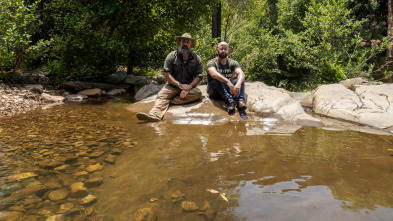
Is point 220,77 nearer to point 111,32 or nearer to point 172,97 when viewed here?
point 172,97

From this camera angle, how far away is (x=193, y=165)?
2.85 m

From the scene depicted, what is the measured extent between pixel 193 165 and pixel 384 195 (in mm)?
1733

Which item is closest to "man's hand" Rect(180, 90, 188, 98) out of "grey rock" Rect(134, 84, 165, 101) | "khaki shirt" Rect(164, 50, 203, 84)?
"khaki shirt" Rect(164, 50, 203, 84)

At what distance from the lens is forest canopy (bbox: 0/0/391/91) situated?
25.0 feet

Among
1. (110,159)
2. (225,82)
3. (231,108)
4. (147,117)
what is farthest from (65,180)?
(225,82)

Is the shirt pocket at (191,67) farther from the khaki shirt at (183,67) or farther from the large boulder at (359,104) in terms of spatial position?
the large boulder at (359,104)

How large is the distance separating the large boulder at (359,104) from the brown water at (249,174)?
2.84 feet

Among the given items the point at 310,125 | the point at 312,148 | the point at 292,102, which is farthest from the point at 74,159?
the point at 292,102

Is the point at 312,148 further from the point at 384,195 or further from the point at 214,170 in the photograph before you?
the point at 214,170

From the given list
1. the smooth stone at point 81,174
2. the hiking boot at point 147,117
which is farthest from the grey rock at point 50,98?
the smooth stone at point 81,174

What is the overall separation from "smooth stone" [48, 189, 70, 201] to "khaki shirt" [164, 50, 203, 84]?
153 inches

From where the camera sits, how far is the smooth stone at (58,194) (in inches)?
83.5

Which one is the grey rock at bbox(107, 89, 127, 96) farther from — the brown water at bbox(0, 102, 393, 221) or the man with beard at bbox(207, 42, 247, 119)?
the brown water at bbox(0, 102, 393, 221)

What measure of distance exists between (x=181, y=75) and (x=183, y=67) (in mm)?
200
